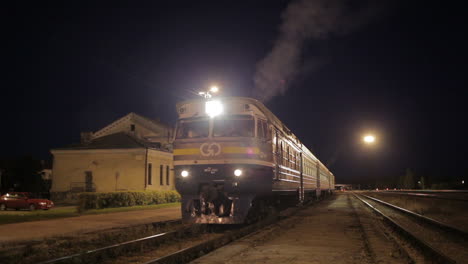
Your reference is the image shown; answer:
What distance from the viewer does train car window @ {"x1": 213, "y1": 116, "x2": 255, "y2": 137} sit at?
11992 millimetres

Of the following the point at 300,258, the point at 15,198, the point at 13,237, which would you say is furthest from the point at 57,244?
the point at 15,198

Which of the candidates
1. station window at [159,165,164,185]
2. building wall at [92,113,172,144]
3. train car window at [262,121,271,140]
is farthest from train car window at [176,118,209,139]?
building wall at [92,113,172,144]

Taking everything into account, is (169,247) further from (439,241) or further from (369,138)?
(369,138)

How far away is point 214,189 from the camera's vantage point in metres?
11.9

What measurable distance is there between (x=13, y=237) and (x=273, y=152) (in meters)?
7.68

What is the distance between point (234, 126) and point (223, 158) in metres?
1.01

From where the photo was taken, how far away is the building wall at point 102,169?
33406 millimetres

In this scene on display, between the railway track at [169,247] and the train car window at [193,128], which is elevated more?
the train car window at [193,128]

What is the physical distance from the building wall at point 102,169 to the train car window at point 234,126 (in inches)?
873

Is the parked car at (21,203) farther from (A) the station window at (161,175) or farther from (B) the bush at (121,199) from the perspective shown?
(A) the station window at (161,175)

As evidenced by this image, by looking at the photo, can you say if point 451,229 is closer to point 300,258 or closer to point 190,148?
point 300,258

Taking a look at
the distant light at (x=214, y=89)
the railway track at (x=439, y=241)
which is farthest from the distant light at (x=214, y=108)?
the railway track at (x=439, y=241)

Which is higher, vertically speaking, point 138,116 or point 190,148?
point 138,116

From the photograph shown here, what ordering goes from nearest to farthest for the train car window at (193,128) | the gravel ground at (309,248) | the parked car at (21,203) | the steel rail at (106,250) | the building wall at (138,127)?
the steel rail at (106,250) < the gravel ground at (309,248) < the train car window at (193,128) < the parked car at (21,203) < the building wall at (138,127)
